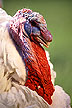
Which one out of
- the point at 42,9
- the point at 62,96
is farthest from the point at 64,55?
the point at 62,96

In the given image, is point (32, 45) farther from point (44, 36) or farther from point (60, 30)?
point (60, 30)

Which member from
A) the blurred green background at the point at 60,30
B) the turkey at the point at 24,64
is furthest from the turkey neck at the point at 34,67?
the blurred green background at the point at 60,30

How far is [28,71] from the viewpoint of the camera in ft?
2.89

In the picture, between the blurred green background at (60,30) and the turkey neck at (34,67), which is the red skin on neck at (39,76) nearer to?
the turkey neck at (34,67)

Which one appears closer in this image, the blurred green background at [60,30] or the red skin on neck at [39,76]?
the red skin on neck at [39,76]

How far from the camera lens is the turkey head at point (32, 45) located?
34.8 inches

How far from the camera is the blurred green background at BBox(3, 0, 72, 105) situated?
1.38 m

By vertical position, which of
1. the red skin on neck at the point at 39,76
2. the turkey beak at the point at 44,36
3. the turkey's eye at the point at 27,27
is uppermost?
the turkey's eye at the point at 27,27

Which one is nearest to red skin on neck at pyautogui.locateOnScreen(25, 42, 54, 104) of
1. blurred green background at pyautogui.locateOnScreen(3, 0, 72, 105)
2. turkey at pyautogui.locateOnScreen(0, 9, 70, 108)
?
turkey at pyautogui.locateOnScreen(0, 9, 70, 108)

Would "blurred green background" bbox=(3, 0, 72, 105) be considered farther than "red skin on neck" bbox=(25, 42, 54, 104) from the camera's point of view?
Yes

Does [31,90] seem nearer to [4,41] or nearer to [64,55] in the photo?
[4,41]

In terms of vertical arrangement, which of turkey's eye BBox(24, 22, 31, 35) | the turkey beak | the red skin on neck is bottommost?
the red skin on neck

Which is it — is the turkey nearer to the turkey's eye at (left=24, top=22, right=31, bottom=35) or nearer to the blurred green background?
A: the turkey's eye at (left=24, top=22, right=31, bottom=35)

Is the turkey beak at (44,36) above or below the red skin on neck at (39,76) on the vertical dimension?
above
